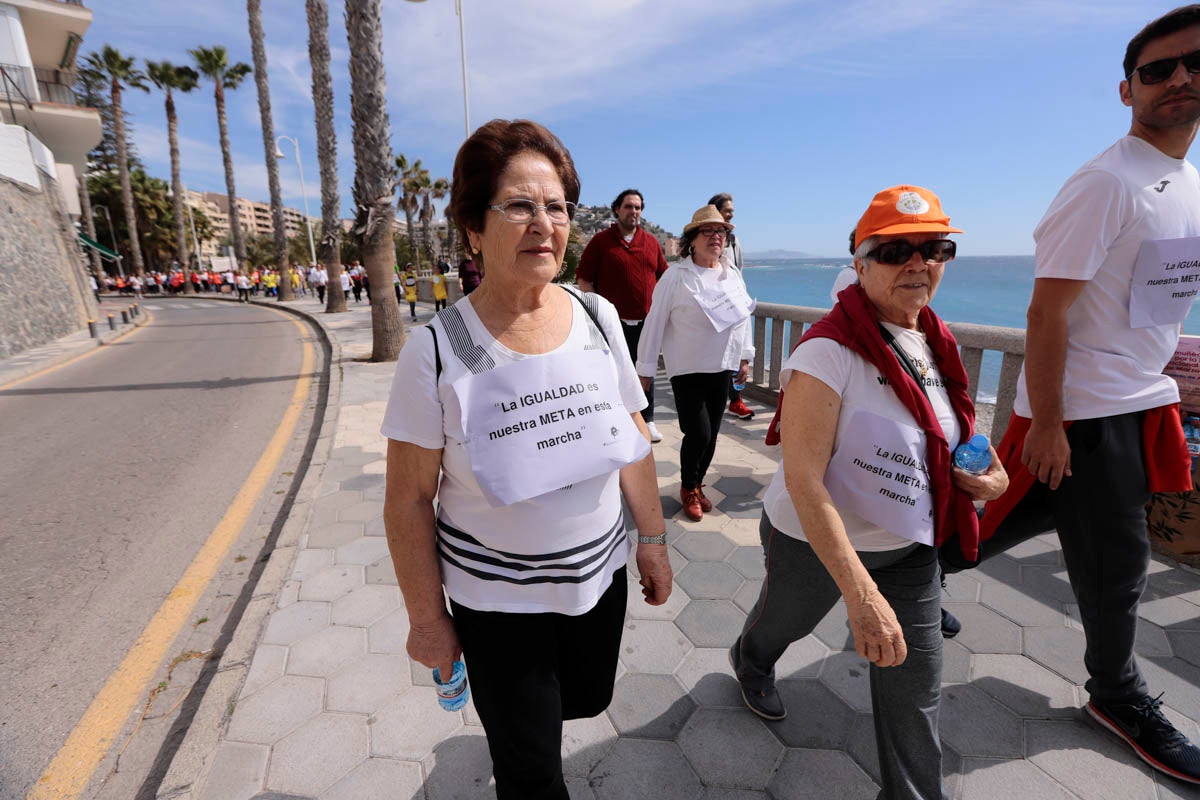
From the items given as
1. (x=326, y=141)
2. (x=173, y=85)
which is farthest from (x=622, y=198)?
(x=173, y=85)

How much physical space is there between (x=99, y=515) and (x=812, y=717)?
518 centimetres

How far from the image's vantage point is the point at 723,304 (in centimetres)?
359

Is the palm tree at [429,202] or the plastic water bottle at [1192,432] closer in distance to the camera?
the plastic water bottle at [1192,432]

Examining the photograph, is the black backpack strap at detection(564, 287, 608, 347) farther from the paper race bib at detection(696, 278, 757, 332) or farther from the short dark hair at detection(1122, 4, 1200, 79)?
the paper race bib at detection(696, 278, 757, 332)

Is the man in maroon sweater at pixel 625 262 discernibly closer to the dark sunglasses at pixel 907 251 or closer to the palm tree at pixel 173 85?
the dark sunglasses at pixel 907 251

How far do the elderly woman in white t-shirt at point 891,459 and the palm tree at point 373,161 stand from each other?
Answer: 9332 millimetres

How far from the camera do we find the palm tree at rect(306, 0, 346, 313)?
13664 mm

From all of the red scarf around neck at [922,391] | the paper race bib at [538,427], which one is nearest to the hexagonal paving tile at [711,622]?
the red scarf around neck at [922,391]

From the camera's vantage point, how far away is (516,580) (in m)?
1.41

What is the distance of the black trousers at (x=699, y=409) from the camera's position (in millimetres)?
3658

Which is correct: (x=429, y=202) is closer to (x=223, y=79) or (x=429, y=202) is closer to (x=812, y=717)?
(x=223, y=79)

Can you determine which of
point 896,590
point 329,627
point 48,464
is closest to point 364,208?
point 48,464

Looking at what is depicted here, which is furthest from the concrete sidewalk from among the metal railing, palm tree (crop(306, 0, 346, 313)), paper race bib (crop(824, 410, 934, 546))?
palm tree (crop(306, 0, 346, 313))

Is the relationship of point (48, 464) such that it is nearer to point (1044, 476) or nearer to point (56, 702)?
point (56, 702)
